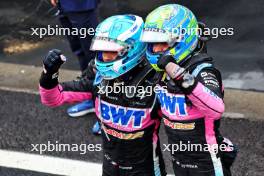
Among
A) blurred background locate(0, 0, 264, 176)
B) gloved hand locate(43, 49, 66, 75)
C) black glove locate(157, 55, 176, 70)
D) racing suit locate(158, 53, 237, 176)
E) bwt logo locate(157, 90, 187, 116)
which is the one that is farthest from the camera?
blurred background locate(0, 0, 264, 176)

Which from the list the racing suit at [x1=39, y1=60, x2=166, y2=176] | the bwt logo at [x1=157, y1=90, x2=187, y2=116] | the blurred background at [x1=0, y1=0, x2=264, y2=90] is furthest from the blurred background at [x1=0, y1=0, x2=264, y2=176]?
the bwt logo at [x1=157, y1=90, x2=187, y2=116]

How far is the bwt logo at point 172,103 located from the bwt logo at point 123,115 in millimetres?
173

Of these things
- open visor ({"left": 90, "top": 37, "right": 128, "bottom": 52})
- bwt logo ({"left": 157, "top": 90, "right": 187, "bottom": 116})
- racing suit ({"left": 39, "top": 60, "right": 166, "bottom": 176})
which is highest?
open visor ({"left": 90, "top": 37, "right": 128, "bottom": 52})

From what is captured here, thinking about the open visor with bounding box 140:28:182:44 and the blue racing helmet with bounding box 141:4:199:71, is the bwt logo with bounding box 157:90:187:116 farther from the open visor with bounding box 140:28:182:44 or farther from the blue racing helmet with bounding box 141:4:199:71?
the open visor with bounding box 140:28:182:44

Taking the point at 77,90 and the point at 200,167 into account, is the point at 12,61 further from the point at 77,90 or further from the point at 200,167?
the point at 200,167

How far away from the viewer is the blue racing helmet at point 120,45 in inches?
138

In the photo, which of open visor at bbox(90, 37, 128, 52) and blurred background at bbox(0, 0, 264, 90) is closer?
open visor at bbox(90, 37, 128, 52)

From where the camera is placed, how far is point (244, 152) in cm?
503

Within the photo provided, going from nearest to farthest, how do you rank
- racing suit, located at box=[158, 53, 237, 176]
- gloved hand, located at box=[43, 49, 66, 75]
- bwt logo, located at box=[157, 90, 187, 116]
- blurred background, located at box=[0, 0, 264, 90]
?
racing suit, located at box=[158, 53, 237, 176] → bwt logo, located at box=[157, 90, 187, 116] → gloved hand, located at box=[43, 49, 66, 75] → blurred background, located at box=[0, 0, 264, 90]

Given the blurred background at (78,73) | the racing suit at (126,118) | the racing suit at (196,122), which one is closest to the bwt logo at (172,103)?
the racing suit at (196,122)

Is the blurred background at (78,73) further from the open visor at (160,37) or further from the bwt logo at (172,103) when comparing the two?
the open visor at (160,37)

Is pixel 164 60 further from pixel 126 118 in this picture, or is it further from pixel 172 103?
pixel 126 118

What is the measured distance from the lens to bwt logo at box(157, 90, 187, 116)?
3.42m

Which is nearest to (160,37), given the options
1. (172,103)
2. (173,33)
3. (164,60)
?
(173,33)
